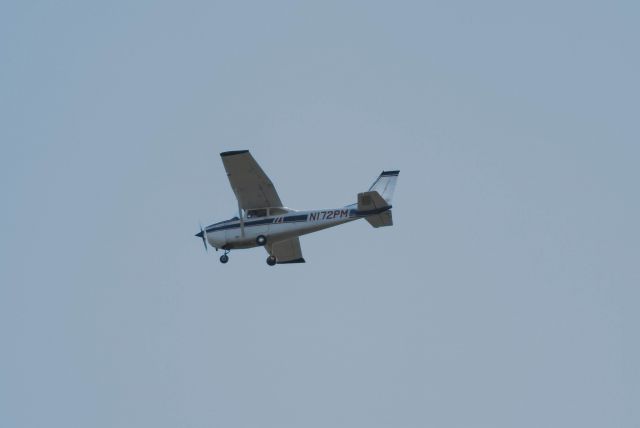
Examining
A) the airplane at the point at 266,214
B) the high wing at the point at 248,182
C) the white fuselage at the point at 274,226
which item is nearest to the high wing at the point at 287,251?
the airplane at the point at 266,214

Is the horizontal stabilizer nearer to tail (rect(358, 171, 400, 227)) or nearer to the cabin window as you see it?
tail (rect(358, 171, 400, 227))

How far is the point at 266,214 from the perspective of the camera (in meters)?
47.8

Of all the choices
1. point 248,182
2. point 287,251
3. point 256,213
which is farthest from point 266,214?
point 287,251

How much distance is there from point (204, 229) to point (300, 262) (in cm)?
425

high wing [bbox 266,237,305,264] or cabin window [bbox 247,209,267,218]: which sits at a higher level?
cabin window [bbox 247,209,267,218]

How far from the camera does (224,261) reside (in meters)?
48.3

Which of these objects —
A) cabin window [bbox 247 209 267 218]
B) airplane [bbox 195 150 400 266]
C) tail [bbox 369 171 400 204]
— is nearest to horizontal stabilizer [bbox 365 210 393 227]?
airplane [bbox 195 150 400 266]

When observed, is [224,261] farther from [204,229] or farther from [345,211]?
[345,211]

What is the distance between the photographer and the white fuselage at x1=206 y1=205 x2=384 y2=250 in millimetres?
46812

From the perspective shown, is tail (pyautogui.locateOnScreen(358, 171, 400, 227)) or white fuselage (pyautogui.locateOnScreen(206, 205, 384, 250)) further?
white fuselage (pyautogui.locateOnScreen(206, 205, 384, 250))

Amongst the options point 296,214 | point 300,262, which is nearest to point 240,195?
point 296,214

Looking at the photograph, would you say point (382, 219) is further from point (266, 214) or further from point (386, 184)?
point (266, 214)

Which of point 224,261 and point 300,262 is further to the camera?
point 300,262

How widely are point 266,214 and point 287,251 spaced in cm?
349
